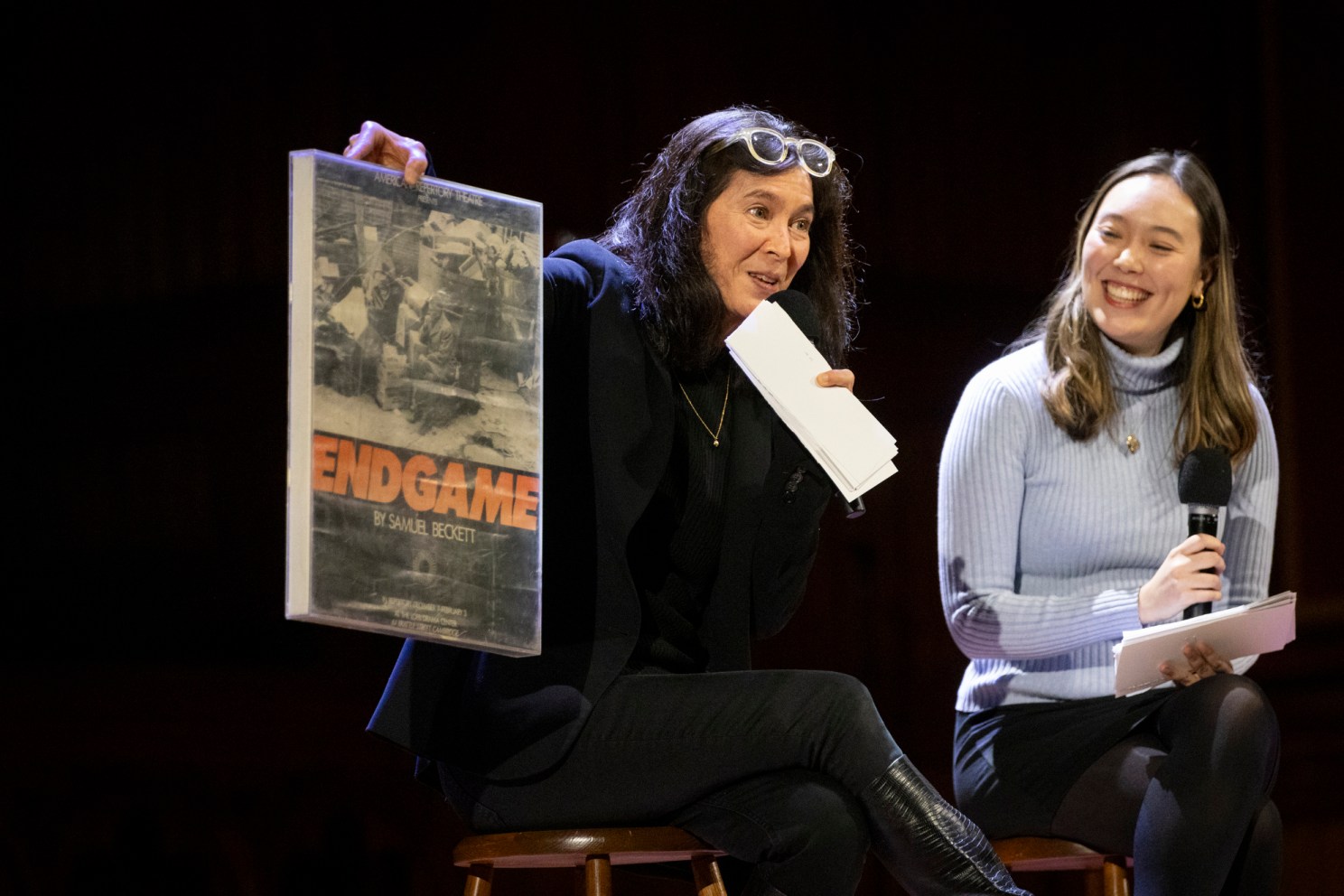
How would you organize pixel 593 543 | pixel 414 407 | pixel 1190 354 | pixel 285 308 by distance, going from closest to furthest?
pixel 414 407
pixel 593 543
pixel 1190 354
pixel 285 308

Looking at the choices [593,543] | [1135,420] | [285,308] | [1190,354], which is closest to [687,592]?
[593,543]

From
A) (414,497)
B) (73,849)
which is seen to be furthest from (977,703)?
(73,849)

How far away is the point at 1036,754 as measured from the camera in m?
2.01

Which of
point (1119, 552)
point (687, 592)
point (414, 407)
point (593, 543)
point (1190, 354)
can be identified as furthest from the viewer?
point (1190, 354)

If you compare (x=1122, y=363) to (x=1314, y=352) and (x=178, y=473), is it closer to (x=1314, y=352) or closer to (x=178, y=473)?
(x=1314, y=352)

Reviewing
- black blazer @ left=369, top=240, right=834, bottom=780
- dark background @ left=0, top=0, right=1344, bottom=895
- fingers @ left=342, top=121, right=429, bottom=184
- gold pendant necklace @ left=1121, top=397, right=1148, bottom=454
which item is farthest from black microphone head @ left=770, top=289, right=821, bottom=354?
dark background @ left=0, top=0, right=1344, bottom=895

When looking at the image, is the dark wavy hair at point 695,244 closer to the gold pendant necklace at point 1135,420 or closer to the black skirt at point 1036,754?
the gold pendant necklace at point 1135,420

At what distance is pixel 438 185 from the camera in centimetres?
156

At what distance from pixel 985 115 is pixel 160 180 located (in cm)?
178

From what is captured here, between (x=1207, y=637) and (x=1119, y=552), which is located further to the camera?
(x=1119, y=552)

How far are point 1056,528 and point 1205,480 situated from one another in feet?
0.78

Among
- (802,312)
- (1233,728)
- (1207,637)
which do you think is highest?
(802,312)

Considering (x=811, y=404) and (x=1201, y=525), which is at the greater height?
(x=811, y=404)

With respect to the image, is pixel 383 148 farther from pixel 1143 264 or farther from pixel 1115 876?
pixel 1115 876
